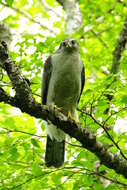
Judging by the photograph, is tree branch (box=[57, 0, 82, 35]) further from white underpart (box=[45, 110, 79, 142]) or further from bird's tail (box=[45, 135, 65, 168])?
bird's tail (box=[45, 135, 65, 168])

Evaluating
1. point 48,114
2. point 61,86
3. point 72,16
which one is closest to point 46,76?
point 61,86

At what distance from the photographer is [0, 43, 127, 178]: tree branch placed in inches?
Answer: 148

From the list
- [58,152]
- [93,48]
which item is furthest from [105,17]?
[58,152]

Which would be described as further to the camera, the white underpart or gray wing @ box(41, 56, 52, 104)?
the white underpart

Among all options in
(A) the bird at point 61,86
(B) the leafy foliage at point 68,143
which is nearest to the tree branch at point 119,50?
(B) the leafy foliage at point 68,143

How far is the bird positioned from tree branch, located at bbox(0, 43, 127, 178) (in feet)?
3.83

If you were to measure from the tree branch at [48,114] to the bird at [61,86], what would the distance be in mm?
1167

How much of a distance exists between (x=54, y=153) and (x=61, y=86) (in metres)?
1.22

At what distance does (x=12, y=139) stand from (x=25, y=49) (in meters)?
1.87

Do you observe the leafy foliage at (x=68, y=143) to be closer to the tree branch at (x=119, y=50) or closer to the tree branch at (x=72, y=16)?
the tree branch at (x=119, y=50)

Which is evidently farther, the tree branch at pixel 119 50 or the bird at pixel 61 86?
the tree branch at pixel 119 50

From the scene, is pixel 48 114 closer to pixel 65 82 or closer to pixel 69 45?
pixel 65 82

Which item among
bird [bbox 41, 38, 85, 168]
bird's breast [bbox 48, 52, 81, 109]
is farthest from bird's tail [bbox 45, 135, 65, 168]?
bird's breast [bbox 48, 52, 81, 109]

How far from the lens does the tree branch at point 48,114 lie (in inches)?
148
